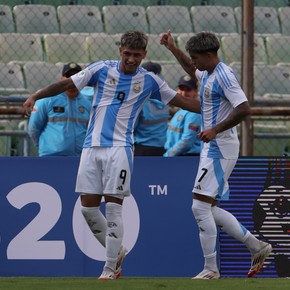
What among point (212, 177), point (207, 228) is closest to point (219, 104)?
point (212, 177)

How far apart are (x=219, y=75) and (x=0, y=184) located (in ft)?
8.20

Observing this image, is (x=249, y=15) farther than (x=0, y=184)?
Yes

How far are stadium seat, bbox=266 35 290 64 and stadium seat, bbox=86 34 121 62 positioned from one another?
2.27 m

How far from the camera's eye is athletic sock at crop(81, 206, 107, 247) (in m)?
7.98

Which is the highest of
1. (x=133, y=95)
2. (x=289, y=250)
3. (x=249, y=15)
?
(x=249, y=15)

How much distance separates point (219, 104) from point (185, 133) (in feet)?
6.73

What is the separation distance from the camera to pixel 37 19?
543 inches

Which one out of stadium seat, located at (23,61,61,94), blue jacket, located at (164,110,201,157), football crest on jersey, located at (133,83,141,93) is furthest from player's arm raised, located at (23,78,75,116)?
stadium seat, located at (23,61,61,94)

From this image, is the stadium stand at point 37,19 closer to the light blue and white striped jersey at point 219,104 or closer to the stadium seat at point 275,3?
the stadium seat at point 275,3

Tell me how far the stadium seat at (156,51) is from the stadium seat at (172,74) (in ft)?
2.17

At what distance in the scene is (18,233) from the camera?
357 inches

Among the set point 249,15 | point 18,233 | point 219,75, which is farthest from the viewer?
point 249,15

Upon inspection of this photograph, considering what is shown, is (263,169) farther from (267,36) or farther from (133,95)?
(267,36)

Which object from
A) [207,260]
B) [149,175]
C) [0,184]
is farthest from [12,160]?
[207,260]
